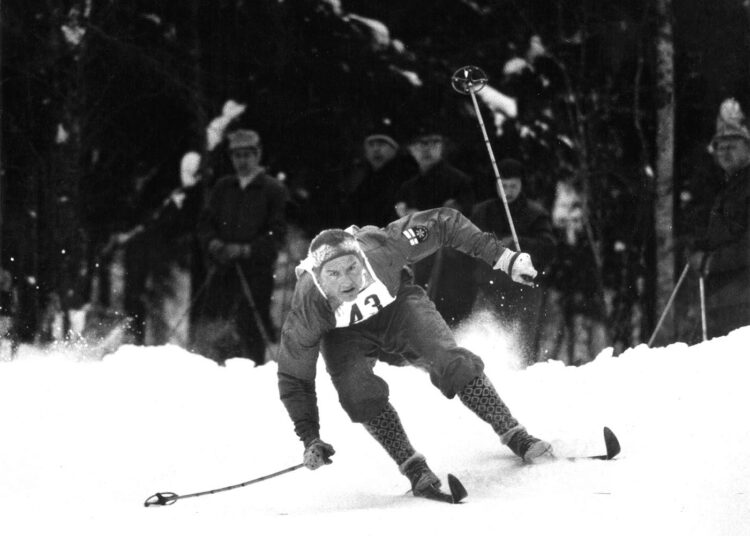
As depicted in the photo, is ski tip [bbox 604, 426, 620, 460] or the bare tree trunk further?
the bare tree trunk

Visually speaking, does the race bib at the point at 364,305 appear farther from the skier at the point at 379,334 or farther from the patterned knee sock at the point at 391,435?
the patterned knee sock at the point at 391,435

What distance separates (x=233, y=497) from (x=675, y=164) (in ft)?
23.0

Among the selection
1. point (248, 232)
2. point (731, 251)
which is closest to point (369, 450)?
point (248, 232)

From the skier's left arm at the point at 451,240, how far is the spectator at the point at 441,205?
7.00 ft

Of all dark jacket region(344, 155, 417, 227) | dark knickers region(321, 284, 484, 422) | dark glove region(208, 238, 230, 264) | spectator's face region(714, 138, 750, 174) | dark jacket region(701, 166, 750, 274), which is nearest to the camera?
dark knickers region(321, 284, 484, 422)

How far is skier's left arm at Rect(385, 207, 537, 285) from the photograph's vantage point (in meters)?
5.14

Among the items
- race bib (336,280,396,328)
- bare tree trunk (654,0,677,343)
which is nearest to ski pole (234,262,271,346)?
race bib (336,280,396,328)

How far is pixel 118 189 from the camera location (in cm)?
1139

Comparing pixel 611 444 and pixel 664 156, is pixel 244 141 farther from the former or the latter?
pixel 664 156

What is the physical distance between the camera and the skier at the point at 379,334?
492 centimetres

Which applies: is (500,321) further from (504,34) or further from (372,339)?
(504,34)

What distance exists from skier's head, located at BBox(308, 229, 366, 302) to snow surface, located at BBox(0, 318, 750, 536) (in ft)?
2.98

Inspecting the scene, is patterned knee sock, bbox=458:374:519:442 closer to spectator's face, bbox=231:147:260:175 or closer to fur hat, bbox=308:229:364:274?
fur hat, bbox=308:229:364:274

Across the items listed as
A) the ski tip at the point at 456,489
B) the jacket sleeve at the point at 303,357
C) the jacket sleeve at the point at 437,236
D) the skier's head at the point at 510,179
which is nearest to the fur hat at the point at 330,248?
the jacket sleeve at the point at 303,357
